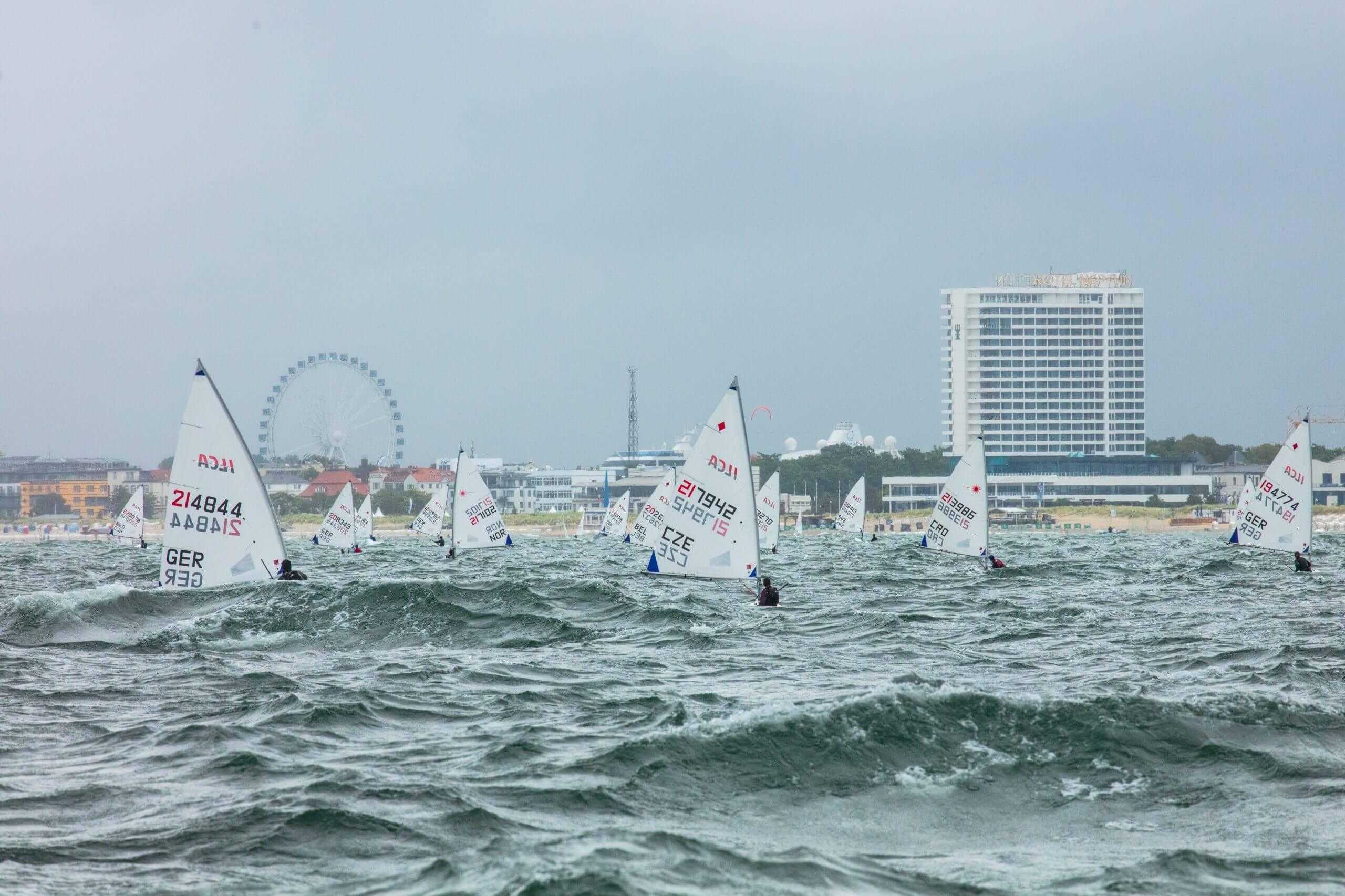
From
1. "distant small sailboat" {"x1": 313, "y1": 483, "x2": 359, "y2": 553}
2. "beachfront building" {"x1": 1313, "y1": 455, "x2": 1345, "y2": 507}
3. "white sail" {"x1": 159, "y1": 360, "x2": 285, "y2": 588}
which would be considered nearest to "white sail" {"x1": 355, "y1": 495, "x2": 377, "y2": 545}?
"distant small sailboat" {"x1": 313, "y1": 483, "x2": 359, "y2": 553}

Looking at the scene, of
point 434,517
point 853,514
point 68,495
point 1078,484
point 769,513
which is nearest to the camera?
point 769,513

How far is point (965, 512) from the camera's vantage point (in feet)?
132

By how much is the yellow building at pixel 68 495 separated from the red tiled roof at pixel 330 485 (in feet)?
109

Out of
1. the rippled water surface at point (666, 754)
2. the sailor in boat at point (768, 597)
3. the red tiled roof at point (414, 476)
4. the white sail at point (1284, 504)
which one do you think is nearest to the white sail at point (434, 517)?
the white sail at point (1284, 504)

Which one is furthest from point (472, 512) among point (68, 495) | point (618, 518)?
point (68, 495)

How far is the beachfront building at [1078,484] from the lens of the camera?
570ft

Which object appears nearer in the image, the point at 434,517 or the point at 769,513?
the point at 769,513

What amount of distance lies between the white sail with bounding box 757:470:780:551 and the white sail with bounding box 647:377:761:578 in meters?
31.6

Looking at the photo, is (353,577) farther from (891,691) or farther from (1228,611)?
(891,691)

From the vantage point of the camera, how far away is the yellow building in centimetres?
18825

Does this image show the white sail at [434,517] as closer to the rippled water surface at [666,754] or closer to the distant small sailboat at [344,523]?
the distant small sailboat at [344,523]

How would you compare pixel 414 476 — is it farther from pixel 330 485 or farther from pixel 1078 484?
pixel 1078 484

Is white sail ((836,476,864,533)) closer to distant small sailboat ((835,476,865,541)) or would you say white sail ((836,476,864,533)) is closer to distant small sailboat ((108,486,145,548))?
distant small sailboat ((835,476,865,541))

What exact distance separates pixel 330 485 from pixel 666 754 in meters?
163
